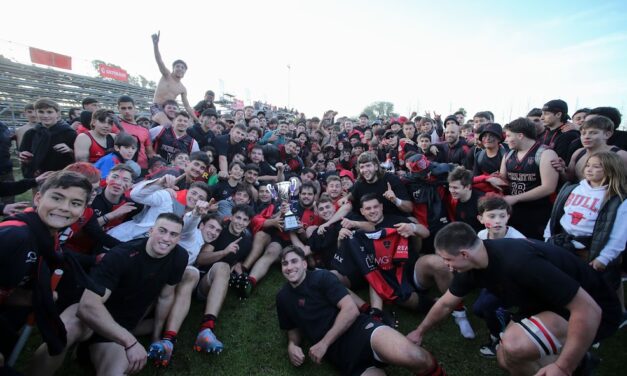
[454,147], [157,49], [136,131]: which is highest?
[157,49]

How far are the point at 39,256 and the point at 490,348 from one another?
158 inches

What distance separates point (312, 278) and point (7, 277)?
7.66ft

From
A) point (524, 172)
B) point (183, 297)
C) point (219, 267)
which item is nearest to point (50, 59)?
point (219, 267)

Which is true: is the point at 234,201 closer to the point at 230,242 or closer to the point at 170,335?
the point at 230,242

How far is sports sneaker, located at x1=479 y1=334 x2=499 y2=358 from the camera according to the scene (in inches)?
119

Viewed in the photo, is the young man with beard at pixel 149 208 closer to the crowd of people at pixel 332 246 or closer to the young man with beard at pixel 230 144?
the crowd of people at pixel 332 246

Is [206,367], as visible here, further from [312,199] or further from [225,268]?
[312,199]

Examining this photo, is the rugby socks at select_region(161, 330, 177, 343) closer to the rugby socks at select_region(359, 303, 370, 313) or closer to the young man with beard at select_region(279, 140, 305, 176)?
the rugby socks at select_region(359, 303, 370, 313)

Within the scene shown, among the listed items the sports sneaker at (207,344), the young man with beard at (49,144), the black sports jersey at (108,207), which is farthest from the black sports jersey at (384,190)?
Result: the young man with beard at (49,144)

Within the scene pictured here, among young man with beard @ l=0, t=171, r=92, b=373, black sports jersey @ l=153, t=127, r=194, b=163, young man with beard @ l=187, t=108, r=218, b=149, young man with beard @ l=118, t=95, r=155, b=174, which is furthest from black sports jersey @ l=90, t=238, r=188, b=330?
young man with beard @ l=187, t=108, r=218, b=149

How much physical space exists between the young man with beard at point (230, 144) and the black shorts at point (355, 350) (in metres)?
4.35

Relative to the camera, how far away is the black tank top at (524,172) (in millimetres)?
3729

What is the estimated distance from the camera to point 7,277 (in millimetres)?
1952

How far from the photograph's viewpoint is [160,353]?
2.78m
